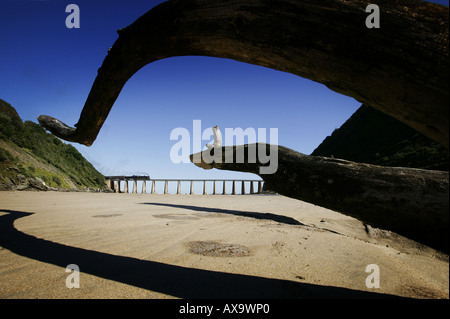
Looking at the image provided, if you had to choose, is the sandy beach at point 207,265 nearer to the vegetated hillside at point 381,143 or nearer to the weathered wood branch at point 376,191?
the weathered wood branch at point 376,191

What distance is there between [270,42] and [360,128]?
40738mm

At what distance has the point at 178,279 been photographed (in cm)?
181

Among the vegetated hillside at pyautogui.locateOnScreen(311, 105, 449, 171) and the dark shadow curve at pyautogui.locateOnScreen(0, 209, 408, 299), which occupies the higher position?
the vegetated hillside at pyautogui.locateOnScreen(311, 105, 449, 171)

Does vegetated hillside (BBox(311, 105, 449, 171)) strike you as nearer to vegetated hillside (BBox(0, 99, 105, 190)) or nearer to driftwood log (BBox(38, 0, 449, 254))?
driftwood log (BBox(38, 0, 449, 254))

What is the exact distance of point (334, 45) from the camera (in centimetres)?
109

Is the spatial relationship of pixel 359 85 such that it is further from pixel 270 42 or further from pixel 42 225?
pixel 42 225

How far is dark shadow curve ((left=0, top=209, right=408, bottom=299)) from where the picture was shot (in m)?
1.61

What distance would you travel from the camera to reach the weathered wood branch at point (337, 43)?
999 millimetres

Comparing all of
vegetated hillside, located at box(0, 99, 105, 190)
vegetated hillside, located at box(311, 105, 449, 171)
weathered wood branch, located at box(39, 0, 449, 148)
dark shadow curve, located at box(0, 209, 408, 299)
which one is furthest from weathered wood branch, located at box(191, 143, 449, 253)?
vegetated hillside, located at box(311, 105, 449, 171)

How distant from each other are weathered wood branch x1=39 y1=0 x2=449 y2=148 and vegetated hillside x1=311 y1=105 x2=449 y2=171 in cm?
1580

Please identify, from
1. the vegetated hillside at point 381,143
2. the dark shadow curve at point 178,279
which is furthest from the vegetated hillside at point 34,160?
the vegetated hillside at point 381,143

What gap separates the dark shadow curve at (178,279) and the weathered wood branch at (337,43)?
4.21 ft

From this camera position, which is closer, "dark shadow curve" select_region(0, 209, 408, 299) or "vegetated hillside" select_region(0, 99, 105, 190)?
"dark shadow curve" select_region(0, 209, 408, 299)
